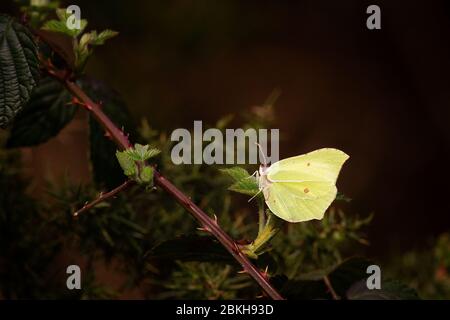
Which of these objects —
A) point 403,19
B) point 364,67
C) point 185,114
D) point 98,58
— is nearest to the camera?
point 98,58

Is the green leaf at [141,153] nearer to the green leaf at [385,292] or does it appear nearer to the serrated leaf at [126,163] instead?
the serrated leaf at [126,163]

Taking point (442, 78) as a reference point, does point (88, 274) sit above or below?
below

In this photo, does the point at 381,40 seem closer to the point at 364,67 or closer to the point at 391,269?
the point at 364,67

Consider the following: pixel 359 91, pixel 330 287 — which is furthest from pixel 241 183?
pixel 359 91

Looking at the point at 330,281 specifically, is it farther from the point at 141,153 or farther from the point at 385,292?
the point at 141,153

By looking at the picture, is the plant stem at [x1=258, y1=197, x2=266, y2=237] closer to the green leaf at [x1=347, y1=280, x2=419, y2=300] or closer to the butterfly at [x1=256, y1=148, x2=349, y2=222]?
the butterfly at [x1=256, y1=148, x2=349, y2=222]
